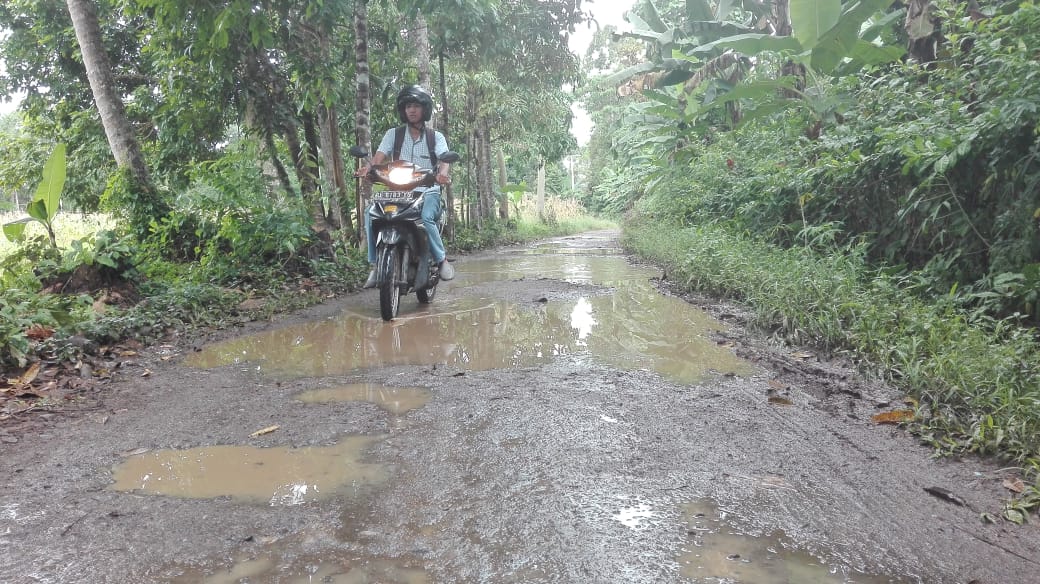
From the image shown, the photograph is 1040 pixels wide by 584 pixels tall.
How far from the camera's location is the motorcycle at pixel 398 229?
204 inches

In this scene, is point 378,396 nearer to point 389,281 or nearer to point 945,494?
point 389,281

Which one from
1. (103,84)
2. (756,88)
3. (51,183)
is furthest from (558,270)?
(51,183)

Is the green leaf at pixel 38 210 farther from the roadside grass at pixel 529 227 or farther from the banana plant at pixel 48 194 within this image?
the roadside grass at pixel 529 227

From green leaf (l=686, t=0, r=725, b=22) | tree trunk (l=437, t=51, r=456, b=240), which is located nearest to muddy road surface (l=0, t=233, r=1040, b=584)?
green leaf (l=686, t=0, r=725, b=22)

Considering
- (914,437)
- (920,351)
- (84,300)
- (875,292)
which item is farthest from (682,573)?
(84,300)

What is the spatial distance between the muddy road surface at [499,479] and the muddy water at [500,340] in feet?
0.17

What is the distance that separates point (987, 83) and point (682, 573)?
4991 mm

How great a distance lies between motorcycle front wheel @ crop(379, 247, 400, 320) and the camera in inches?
202

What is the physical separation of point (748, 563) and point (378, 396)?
2054mm

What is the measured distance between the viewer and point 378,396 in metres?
3.18

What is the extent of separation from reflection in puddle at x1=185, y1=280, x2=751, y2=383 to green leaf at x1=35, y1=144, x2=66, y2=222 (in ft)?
7.48

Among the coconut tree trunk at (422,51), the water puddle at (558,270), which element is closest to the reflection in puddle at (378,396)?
the water puddle at (558,270)

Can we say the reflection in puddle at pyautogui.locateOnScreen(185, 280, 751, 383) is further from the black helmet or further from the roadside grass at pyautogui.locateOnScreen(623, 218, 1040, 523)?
the black helmet

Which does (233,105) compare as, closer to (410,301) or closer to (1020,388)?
(410,301)
